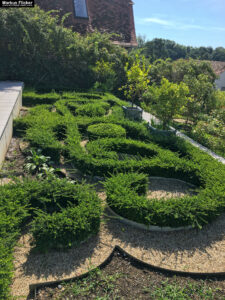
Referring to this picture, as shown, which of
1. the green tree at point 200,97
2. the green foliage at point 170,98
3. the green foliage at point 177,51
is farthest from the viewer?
the green foliage at point 177,51

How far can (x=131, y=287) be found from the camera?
354cm

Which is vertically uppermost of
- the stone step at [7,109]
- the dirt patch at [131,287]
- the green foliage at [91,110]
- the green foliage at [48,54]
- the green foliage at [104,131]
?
the green foliage at [48,54]

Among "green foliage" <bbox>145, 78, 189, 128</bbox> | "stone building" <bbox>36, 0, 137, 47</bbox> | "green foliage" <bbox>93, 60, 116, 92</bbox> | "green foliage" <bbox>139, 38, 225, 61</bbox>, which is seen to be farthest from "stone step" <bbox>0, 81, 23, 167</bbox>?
"green foliage" <bbox>139, 38, 225, 61</bbox>

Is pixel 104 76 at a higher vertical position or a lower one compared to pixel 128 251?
higher

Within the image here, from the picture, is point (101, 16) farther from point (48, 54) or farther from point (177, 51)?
point (177, 51)

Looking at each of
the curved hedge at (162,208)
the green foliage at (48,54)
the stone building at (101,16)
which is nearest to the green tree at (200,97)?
the green foliage at (48,54)

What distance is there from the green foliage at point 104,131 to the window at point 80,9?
48.7 feet

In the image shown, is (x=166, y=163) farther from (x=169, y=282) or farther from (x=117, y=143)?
(x=169, y=282)

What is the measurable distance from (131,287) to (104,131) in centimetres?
525

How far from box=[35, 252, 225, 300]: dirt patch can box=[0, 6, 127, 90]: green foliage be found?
11.7m

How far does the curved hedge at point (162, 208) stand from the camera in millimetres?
4574

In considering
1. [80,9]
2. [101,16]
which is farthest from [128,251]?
[101,16]

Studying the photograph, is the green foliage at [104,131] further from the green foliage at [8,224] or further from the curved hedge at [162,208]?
the green foliage at [8,224]

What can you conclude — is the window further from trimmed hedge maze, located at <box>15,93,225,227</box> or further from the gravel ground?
the gravel ground
